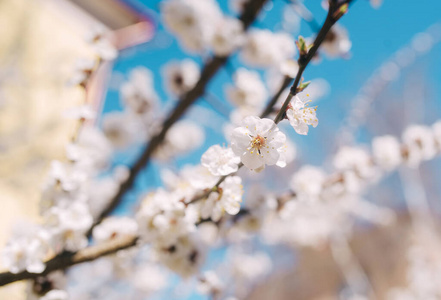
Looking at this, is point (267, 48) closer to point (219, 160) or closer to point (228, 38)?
point (228, 38)

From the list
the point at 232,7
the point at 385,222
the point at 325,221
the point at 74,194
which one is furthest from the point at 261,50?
the point at 385,222

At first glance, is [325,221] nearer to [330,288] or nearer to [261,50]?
[330,288]

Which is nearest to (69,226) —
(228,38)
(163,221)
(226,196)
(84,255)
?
(84,255)

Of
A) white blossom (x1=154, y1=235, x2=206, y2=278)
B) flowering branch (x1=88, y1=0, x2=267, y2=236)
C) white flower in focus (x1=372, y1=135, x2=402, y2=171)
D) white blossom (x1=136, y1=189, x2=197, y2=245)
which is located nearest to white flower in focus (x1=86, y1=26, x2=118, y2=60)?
flowering branch (x1=88, y1=0, x2=267, y2=236)

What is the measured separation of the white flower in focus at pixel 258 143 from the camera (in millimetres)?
602

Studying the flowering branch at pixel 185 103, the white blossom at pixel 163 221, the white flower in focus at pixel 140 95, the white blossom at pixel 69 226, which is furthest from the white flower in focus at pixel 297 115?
the white flower in focus at pixel 140 95

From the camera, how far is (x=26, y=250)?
2.65ft

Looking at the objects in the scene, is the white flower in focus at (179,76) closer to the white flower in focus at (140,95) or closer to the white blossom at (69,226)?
the white flower in focus at (140,95)

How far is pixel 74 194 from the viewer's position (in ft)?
3.28

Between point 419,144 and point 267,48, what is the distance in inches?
37.6

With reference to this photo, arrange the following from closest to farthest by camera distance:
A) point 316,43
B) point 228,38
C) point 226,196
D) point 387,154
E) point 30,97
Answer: point 316,43 → point 226,196 → point 228,38 → point 387,154 → point 30,97

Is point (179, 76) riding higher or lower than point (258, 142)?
lower

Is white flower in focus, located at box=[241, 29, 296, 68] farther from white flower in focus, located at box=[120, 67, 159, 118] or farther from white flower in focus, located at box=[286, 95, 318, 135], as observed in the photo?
white flower in focus, located at box=[286, 95, 318, 135]

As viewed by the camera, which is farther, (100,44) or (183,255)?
(100,44)
